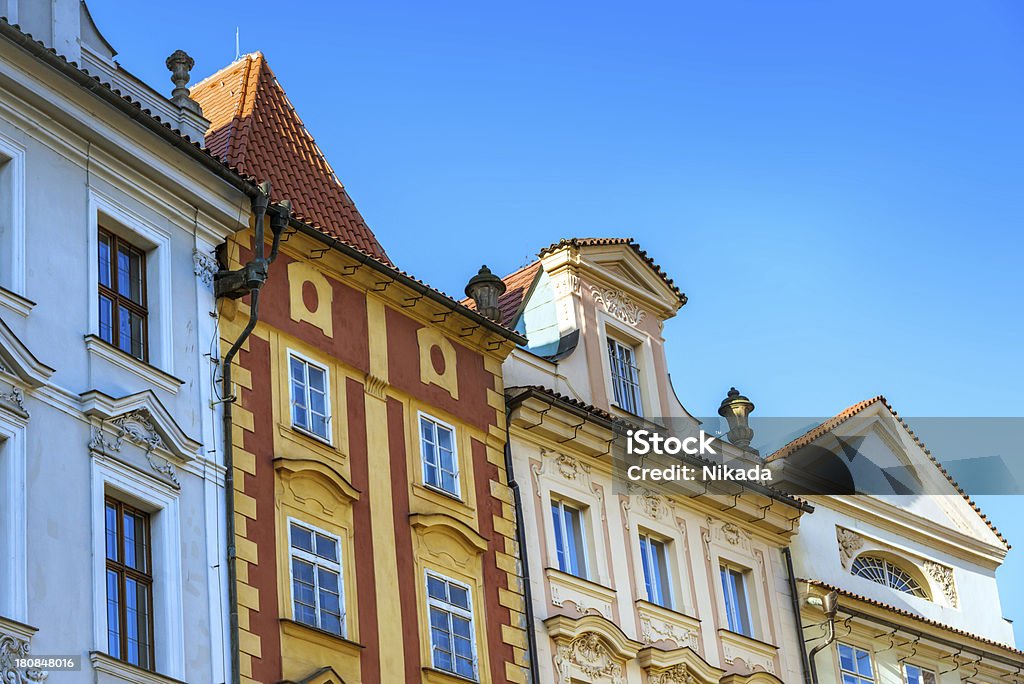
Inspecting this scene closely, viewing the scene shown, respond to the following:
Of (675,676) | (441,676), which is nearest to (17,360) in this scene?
(441,676)

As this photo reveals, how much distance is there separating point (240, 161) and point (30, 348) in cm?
775

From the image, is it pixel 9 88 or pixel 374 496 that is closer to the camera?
pixel 9 88

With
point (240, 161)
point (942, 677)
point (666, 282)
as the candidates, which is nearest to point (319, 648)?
point (240, 161)

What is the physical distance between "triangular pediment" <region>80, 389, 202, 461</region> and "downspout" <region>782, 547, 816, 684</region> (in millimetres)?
13904

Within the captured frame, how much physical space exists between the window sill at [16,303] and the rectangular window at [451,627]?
7.26 m

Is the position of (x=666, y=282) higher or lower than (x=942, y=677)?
higher

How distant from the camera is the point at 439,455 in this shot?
27094mm

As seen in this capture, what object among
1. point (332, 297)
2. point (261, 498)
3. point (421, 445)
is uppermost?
point (332, 297)

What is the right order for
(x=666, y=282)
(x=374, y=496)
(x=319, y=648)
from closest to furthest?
(x=319, y=648)
(x=374, y=496)
(x=666, y=282)

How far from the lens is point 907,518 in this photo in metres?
37.5

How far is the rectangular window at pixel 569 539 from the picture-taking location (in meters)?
28.9

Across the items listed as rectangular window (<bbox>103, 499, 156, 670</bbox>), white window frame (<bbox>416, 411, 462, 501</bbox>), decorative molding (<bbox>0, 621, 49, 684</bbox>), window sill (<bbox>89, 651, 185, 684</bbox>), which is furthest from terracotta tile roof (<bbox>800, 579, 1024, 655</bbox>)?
decorative molding (<bbox>0, 621, 49, 684</bbox>)

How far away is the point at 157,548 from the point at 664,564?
11.5 m

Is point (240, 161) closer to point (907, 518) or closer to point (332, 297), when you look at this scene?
point (332, 297)
